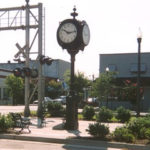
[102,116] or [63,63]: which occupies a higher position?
[63,63]

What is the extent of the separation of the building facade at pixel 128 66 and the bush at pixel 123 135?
28961 millimetres

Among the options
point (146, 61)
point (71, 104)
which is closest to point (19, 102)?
point (146, 61)

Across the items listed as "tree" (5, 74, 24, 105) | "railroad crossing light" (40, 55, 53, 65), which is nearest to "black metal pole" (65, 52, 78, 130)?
"railroad crossing light" (40, 55, 53, 65)

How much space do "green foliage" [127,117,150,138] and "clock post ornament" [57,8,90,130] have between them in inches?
120

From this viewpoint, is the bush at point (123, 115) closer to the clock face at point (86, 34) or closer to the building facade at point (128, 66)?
the clock face at point (86, 34)

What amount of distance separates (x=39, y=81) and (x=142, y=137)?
12982mm

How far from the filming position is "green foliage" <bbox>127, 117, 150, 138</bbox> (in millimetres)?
12098

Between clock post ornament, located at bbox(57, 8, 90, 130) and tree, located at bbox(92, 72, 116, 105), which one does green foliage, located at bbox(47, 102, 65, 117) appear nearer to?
clock post ornament, located at bbox(57, 8, 90, 130)

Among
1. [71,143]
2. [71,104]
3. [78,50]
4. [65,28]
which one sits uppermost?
[65,28]

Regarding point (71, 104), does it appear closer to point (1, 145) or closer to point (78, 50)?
point (78, 50)

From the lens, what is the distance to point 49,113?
82.4ft

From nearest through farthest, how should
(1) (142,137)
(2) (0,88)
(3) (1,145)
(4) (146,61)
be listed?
(3) (1,145), (1) (142,137), (4) (146,61), (2) (0,88)

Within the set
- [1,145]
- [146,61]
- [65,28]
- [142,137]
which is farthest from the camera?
[146,61]

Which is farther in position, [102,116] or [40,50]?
[40,50]
